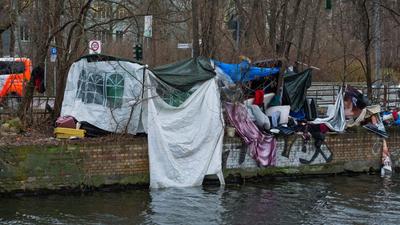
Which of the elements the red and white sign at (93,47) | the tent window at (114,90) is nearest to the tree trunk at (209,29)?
the tent window at (114,90)

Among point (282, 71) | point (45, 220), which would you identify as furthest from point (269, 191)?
point (45, 220)

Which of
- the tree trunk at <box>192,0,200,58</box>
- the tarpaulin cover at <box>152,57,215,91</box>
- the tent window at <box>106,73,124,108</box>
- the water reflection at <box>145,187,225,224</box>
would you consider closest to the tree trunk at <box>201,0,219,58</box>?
the tree trunk at <box>192,0,200,58</box>

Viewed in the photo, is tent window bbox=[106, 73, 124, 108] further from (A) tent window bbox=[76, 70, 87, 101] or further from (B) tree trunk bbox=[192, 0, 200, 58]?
(B) tree trunk bbox=[192, 0, 200, 58]

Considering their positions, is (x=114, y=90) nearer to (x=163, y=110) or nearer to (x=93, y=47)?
(x=163, y=110)

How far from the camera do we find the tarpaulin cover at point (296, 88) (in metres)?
15.6

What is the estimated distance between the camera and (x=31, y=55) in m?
15.7

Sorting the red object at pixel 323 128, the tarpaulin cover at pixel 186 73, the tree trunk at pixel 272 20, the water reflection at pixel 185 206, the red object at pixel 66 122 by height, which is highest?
the tree trunk at pixel 272 20

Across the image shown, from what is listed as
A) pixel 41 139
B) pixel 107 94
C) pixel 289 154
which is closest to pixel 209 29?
pixel 107 94

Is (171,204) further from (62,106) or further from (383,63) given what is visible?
(383,63)

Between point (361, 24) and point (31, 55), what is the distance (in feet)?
34.2

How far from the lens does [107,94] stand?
1352cm

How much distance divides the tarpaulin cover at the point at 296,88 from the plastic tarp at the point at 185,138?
2.90m

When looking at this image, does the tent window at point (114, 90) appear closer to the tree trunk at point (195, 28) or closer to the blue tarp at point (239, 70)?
the blue tarp at point (239, 70)

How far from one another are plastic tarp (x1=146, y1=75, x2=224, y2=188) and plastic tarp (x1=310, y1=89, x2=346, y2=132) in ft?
9.85
